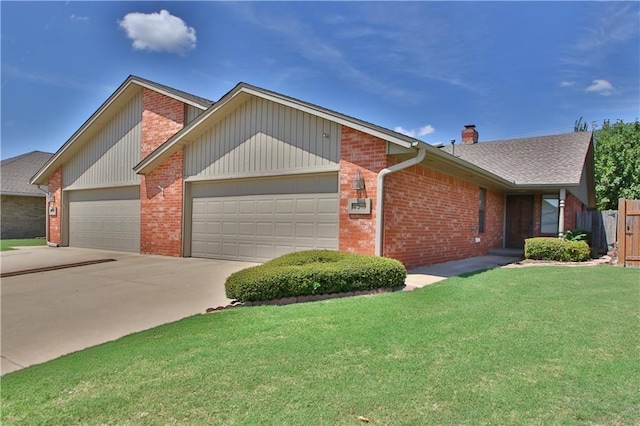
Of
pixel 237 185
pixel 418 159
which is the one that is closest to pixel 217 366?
pixel 418 159

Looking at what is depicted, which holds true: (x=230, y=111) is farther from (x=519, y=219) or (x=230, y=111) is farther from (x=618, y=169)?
(x=618, y=169)

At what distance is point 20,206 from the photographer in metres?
22.1

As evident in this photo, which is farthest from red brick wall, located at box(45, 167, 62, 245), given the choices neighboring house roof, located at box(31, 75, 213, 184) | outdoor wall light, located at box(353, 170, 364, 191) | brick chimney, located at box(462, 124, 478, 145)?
brick chimney, located at box(462, 124, 478, 145)

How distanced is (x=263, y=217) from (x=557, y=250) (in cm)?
918

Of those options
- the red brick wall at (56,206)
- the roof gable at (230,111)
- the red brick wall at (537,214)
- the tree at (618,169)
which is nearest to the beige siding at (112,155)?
the red brick wall at (56,206)

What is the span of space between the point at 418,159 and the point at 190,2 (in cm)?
760

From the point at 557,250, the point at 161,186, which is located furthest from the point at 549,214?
the point at 161,186

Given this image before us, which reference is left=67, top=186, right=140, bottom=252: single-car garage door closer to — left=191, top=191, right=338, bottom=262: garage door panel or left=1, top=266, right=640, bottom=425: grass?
left=191, top=191, right=338, bottom=262: garage door panel

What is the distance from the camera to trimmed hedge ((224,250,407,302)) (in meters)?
5.90

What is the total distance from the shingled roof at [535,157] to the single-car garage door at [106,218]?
1437cm

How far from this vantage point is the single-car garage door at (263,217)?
9.51 metres

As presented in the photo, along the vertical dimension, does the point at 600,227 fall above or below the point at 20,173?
below

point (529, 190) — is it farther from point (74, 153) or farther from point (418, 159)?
point (74, 153)

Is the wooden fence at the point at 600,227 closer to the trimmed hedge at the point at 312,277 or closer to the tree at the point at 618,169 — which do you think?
the tree at the point at 618,169
